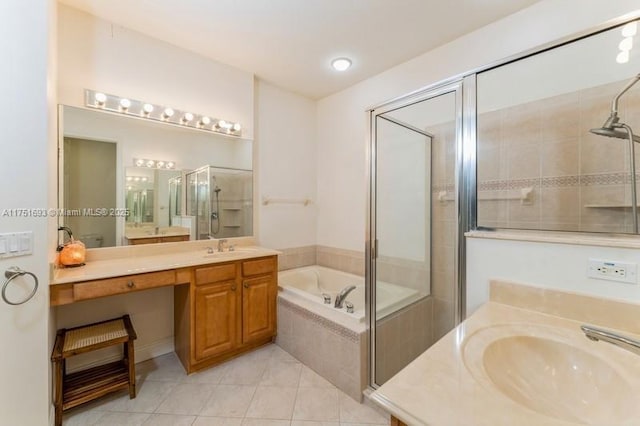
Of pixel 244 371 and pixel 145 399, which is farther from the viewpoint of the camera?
pixel 244 371

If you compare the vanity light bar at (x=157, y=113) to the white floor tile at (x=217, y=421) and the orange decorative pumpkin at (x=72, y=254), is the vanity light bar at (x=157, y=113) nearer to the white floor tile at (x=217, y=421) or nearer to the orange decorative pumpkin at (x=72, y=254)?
the orange decorative pumpkin at (x=72, y=254)

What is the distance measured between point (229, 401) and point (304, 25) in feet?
8.95

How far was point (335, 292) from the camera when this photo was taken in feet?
10.1

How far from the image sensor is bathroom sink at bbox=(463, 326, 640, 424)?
2.63ft

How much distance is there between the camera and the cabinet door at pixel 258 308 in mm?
2350

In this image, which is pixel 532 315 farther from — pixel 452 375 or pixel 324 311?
pixel 324 311

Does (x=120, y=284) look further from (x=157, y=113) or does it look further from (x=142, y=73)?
(x=142, y=73)

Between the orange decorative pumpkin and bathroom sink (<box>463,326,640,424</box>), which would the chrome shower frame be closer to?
bathroom sink (<box>463,326,640,424</box>)

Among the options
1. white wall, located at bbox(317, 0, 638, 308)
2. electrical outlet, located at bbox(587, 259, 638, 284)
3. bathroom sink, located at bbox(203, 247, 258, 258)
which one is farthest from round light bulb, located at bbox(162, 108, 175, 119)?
electrical outlet, located at bbox(587, 259, 638, 284)

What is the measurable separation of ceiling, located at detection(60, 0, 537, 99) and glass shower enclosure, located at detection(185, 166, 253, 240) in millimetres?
1090

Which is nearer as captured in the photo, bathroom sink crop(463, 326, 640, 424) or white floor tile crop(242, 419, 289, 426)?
bathroom sink crop(463, 326, 640, 424)

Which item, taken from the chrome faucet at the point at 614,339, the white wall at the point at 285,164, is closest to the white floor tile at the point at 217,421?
the white wall at the point at 285,164

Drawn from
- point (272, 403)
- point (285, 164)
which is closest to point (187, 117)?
point (285, 164)

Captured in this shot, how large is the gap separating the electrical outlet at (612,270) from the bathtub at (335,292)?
1.11 meters
